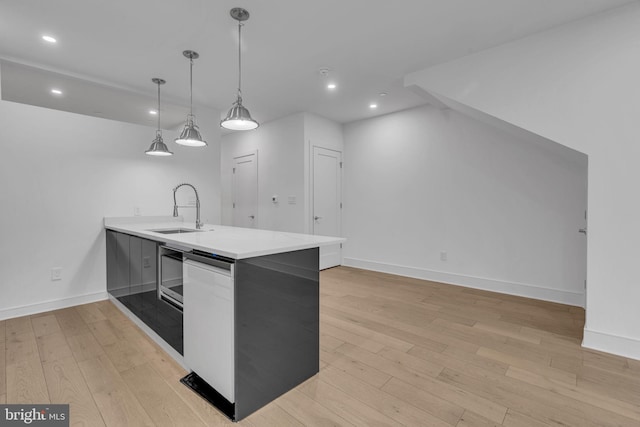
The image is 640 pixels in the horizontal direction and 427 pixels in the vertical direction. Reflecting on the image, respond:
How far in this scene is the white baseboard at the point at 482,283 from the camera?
3316mm

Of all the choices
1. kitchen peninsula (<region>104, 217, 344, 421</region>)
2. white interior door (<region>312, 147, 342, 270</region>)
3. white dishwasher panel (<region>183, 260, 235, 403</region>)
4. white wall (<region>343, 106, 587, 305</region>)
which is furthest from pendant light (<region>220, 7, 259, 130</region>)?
white wall (<region>343, 106, 587, 305</region>)

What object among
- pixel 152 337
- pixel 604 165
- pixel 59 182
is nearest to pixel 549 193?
pixel 604 165

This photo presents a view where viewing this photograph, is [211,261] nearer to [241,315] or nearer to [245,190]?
[241,315]

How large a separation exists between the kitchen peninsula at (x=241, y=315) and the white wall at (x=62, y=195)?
197 cm

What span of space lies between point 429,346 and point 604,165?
2.04 m

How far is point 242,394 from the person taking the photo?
155 centimetres

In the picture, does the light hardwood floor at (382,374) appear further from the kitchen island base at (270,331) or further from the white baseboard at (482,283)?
Result: the white baseboard at (482,283)

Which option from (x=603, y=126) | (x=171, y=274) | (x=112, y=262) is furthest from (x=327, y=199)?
(x=603, y=126)

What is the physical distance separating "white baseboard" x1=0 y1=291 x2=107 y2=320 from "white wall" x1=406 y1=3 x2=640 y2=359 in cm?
503

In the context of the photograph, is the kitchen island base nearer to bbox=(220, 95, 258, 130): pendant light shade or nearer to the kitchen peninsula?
the kitchen peninsula

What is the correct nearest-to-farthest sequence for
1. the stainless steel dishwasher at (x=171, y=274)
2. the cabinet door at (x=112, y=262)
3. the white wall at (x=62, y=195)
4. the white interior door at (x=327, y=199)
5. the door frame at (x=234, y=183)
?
the stainless steel dishwasher at (x=171, y=274) < the white wall at (x=62, y=195) < the cabinet door at (x=112, y=262) < the white interior door at (x=327, y=199) < the door frame at (x=234, y=183)

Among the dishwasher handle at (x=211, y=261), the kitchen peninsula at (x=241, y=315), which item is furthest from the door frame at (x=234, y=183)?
the dishwasher handle at (x=211, y=261)

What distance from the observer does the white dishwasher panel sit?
1536mm

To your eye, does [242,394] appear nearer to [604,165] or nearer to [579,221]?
[604,165]
